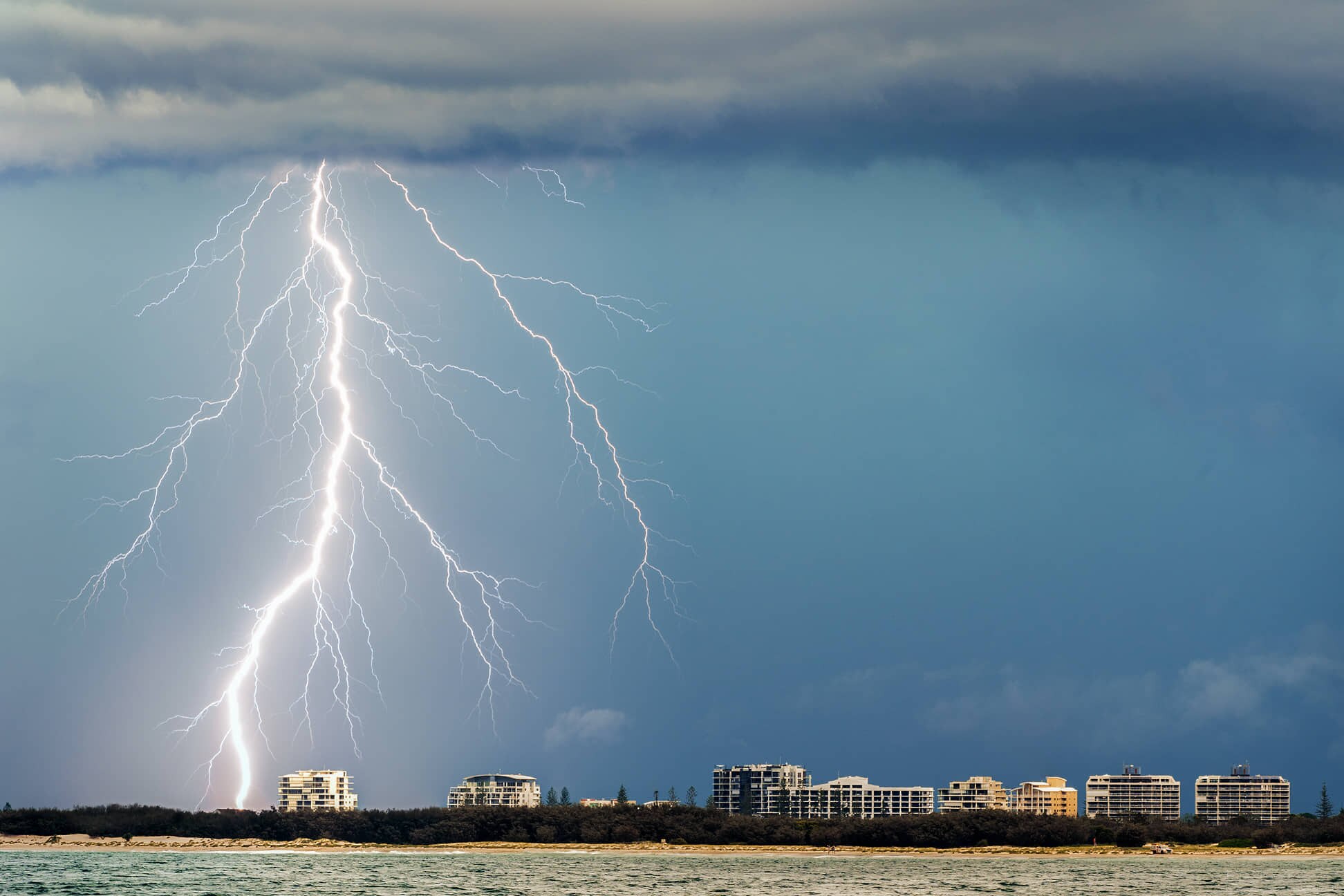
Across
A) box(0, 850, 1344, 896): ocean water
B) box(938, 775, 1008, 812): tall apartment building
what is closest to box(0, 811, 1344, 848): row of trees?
box(0, 850, 1344, 896): ocean water

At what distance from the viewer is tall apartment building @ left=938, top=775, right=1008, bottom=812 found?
13462cm

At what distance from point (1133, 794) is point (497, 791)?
206 ft

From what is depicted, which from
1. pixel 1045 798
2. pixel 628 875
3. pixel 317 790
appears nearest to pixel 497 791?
pixel 317 790

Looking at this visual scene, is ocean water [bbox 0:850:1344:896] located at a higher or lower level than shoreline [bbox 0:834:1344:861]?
higher

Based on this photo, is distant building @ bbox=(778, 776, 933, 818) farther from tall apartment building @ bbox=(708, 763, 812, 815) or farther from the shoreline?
the shoreline

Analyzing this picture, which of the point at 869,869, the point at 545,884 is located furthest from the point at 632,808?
the point at 545,884

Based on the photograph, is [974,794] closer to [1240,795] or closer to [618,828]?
[1240,795]

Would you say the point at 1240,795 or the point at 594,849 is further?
the point at 1240,795

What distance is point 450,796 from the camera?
13825 centimetres

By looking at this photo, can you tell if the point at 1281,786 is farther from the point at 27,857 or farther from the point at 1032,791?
the point at 27,857

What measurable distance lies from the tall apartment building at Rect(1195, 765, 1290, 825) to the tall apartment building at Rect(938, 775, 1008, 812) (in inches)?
750

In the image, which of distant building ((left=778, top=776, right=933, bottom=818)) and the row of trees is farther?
distant building ((left=778, top=776, right=933, bottom=818))

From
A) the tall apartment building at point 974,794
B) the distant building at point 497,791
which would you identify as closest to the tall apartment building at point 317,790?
the distant building at point 497,791

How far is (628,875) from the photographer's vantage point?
63.0 m
